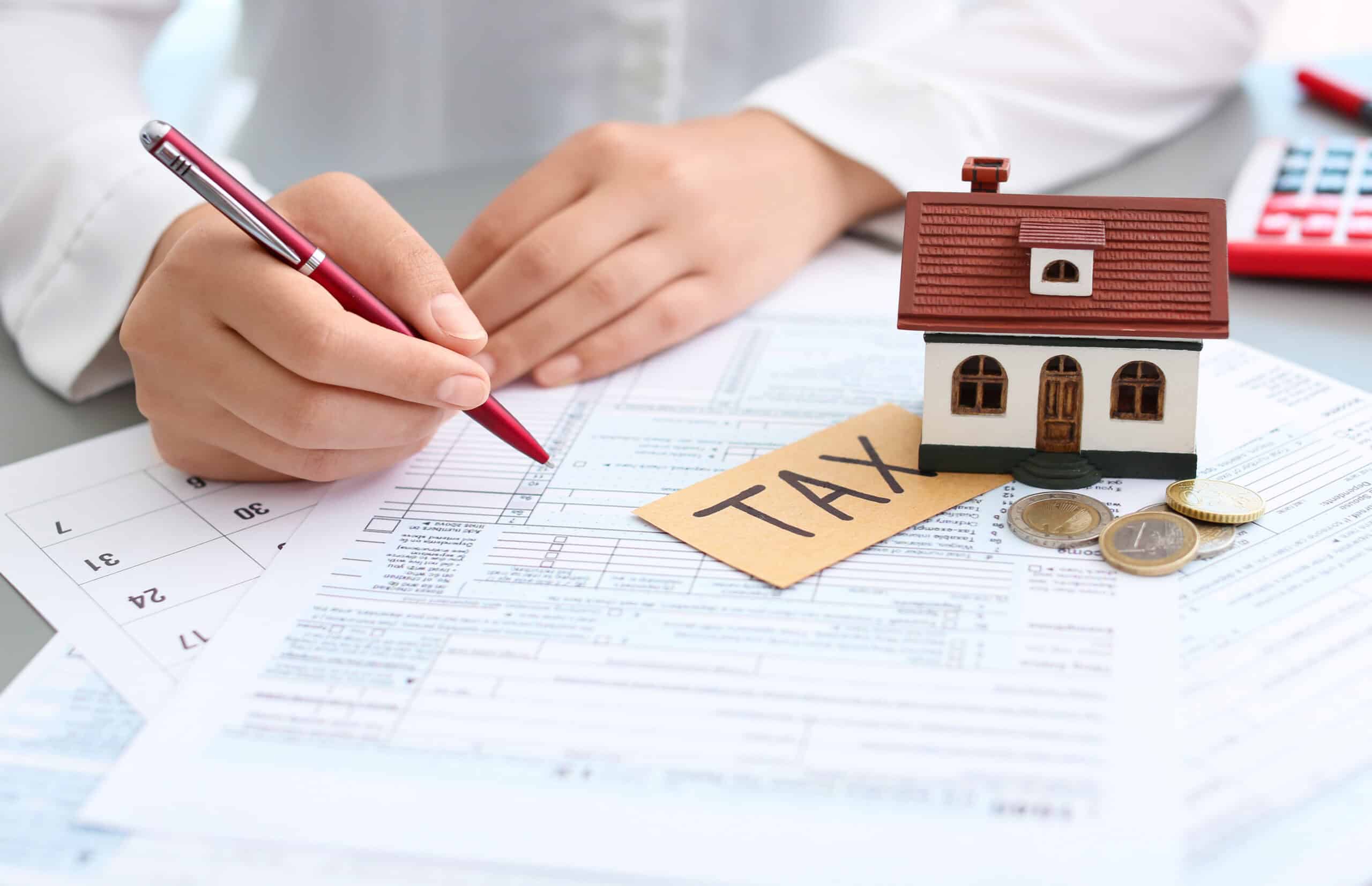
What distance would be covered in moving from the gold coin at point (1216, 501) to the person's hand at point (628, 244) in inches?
12.8

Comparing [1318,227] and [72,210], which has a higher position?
[72,210]

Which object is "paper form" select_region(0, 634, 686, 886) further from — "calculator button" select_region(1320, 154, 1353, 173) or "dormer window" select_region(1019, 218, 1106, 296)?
"calculator button" select_region(1320, 154, 1353, 173)

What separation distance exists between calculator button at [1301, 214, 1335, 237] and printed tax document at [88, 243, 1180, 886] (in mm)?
337

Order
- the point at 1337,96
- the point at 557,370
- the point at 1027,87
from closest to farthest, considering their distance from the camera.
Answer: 1. the point at 557,370
2. the point at 1027,87
3. the point at 1337,96

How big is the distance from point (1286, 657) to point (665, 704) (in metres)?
0.24

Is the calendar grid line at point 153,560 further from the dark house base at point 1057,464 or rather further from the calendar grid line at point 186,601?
the dark house base at point 1057,464

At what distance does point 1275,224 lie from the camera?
747 mm

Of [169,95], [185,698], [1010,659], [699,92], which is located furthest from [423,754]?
[169,95]

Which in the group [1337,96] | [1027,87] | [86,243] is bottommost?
[1337,96]

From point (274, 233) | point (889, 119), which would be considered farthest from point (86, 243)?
point (889, 119)

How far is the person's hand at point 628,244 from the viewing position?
0.67 m

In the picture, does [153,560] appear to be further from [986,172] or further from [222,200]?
[986,172]

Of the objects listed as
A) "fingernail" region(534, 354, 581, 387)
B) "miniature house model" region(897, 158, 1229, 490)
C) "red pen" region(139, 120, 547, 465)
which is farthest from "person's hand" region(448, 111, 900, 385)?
"miniature house model" region(897, 158, 1229, 490)

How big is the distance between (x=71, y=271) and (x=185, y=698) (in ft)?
1.27
